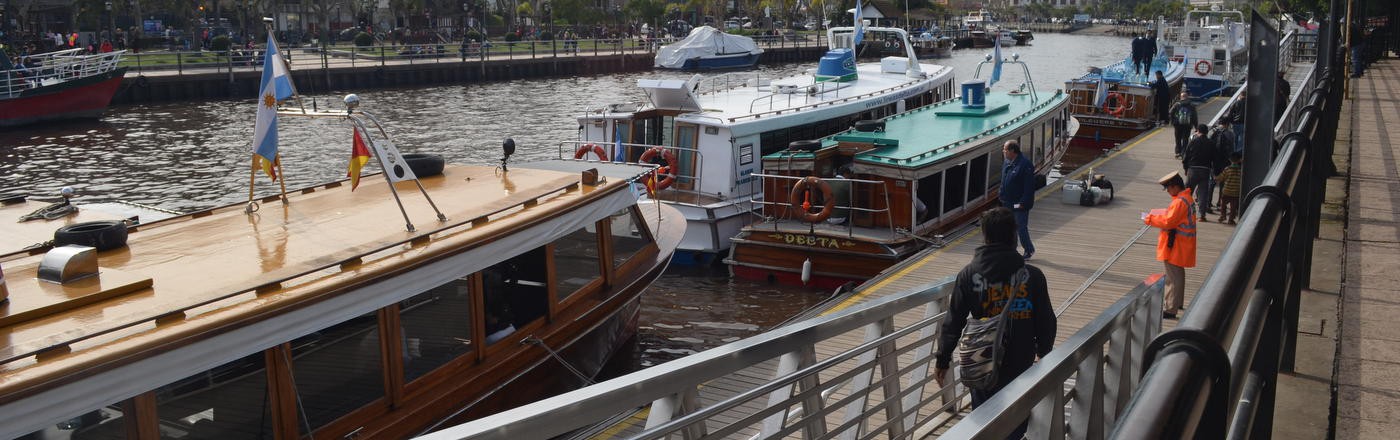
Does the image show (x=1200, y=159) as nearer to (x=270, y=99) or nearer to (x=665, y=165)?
(x=665, y=165)

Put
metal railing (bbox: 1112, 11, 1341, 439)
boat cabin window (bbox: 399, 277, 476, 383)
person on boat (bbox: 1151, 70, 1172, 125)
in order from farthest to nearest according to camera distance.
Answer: person on boat (bbox: 1151, 70, 1172, 125)
boat cabin window (bbox: 399, 277, 476, 383)
metal railing (bbox: 1112, 11, 1341, 439)

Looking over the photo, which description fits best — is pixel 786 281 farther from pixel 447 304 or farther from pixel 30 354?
pixel 30 354

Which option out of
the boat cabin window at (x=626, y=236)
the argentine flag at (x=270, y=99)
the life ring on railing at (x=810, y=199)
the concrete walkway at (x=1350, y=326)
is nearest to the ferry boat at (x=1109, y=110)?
the life ring on railing at (x=810, y=199)

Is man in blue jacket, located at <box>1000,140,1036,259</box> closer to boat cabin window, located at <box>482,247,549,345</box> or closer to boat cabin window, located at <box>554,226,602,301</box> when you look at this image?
boat cabin window, located at <box>554,226,602,301</box>

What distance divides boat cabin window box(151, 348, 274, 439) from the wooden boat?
0.04 feet

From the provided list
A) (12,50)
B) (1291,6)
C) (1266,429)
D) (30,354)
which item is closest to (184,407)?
(30,354)

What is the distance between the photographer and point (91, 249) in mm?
7379

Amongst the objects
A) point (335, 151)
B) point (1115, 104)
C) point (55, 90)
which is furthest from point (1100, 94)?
point (55, 90)

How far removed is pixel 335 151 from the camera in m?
33.3

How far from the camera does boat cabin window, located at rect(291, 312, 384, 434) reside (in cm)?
764

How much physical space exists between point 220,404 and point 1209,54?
4211 cm

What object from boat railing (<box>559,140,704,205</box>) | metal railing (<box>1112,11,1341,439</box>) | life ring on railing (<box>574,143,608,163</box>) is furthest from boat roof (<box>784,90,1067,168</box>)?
metal railing (<box>1112,11,1341,439</box>)

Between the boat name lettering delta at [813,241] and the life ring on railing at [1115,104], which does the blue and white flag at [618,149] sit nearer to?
the boat name lettering delta at [813,241]

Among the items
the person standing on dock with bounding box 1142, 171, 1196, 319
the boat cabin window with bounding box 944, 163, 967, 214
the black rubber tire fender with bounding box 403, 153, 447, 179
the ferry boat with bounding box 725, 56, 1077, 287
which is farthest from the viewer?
the boat cabin window with bounding box 944, 163, 967, 214
